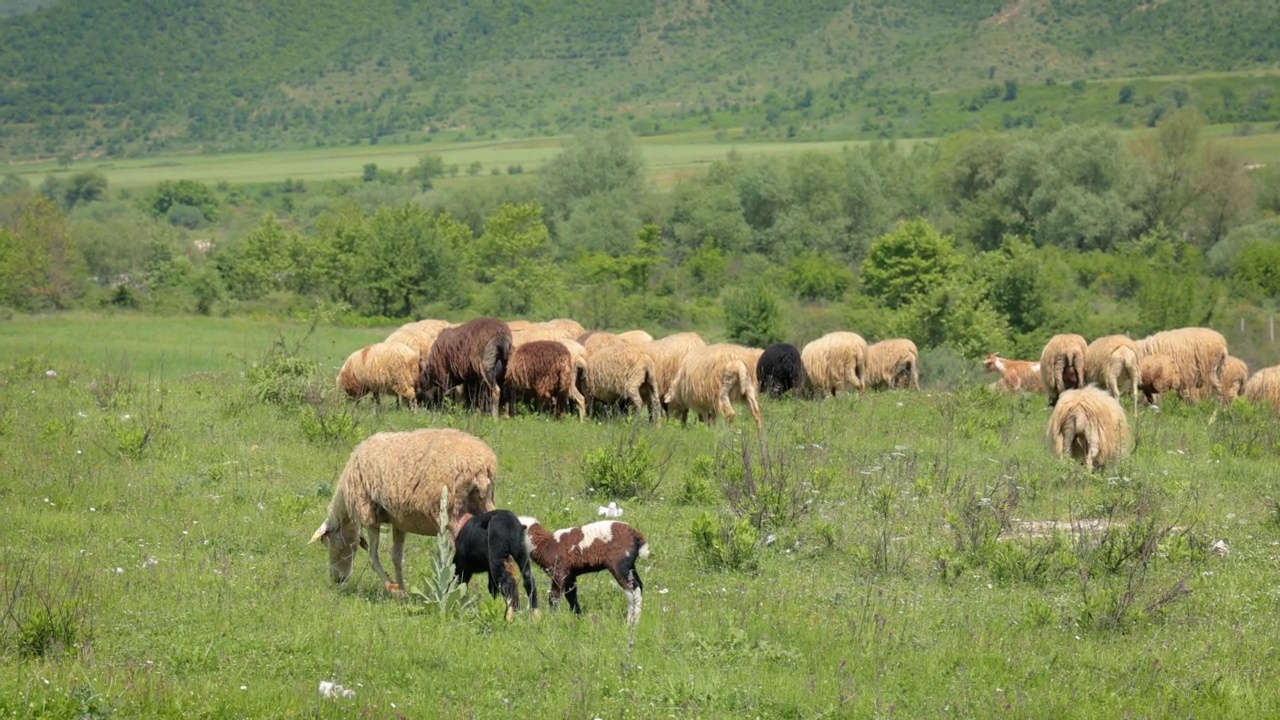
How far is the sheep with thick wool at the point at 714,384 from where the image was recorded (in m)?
20.6

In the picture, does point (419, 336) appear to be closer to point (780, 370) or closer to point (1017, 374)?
point (780, 370)

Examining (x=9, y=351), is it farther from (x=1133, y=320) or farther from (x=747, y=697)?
(x=1133, y=320)

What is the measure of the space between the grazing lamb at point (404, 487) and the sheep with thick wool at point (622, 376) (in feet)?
34.0

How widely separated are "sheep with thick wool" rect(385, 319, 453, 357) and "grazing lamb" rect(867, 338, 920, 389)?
1033cm

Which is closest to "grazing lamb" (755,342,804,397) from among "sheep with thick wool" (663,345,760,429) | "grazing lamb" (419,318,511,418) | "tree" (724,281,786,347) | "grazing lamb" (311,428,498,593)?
"sheep with thick wool" (663,345,760,429)

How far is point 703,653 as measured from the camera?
9234mm

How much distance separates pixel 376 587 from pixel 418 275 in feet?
154

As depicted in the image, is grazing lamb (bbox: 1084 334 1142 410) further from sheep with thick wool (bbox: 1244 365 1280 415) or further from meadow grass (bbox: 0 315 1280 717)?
meadow grass (bbox: 0 315 1280 717)

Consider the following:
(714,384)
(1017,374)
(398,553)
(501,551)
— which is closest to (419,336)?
(714,384)

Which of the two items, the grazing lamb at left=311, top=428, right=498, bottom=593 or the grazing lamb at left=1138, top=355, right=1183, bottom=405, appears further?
the grazing lamb at left=1138, top=355, right=1183, bottom=405

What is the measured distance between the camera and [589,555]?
10055 millimetres

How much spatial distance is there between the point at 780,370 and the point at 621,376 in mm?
3475

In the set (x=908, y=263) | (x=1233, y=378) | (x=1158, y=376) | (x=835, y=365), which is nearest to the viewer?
(x=1158, y=376)

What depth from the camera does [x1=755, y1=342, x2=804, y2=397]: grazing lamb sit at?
23.9 m
